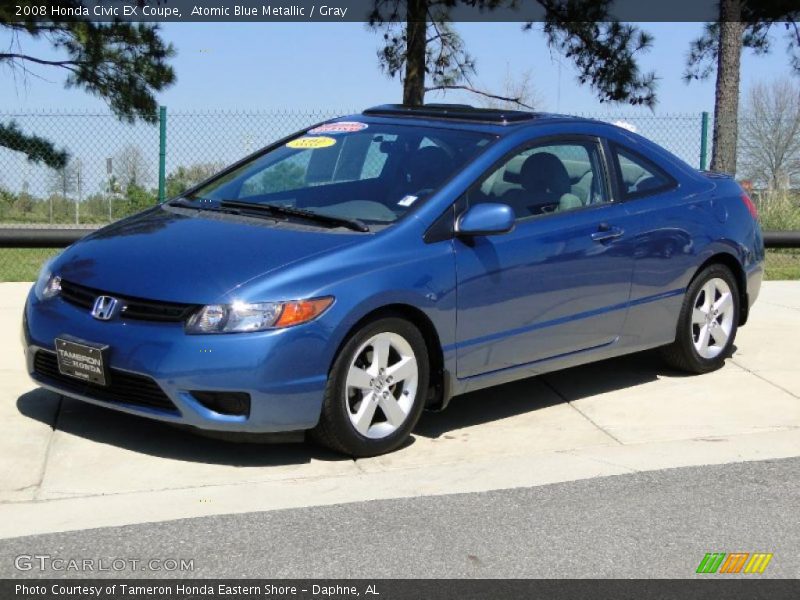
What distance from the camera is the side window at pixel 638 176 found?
727 centimetres

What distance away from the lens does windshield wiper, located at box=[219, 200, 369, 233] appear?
6129mm

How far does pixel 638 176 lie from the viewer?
7383 mm

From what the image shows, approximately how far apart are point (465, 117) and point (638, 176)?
3.65 feet

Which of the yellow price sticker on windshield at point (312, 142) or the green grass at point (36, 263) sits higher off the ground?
the yellow price sticker on windshield at point (312, 142)

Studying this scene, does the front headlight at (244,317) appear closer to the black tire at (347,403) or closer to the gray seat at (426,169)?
the black tire at (347,403)

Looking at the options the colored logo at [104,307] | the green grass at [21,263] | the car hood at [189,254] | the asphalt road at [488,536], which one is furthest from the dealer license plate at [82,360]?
the green grass at [21,263]

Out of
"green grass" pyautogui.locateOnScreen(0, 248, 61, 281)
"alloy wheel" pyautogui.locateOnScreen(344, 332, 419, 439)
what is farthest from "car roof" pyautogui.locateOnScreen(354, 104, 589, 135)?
"green grass" pyautogui.locateOnScreen(0, 248, 61, 281)

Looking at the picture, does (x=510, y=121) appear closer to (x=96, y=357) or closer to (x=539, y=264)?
(x=539, y=264)

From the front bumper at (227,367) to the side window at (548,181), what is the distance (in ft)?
4.57

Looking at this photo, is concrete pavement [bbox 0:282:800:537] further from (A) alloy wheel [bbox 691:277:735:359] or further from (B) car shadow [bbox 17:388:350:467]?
(A) alloy wheel [bbox 691:277:735:359]
